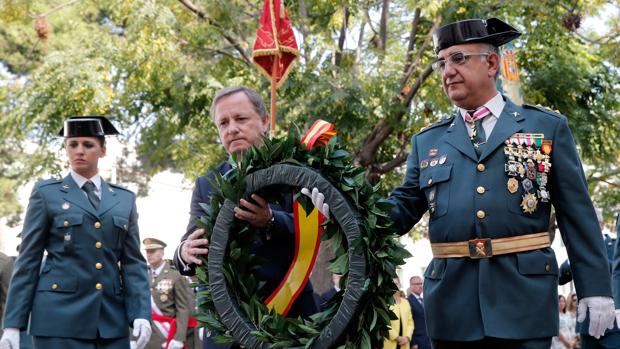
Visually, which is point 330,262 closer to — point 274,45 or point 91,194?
point 91,194

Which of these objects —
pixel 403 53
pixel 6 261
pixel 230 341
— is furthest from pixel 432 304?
pixel 403 53

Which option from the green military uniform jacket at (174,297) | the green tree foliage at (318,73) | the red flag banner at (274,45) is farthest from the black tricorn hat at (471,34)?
the green tree foliage at (318,73)

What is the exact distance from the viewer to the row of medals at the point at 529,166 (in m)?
4.21

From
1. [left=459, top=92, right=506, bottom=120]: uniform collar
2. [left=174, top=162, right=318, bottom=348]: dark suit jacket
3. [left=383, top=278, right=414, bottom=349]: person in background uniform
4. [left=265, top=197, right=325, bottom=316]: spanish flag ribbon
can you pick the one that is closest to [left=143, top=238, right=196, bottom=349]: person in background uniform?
[left=383, top=278, right=414, bottom=349]: person in background uniform

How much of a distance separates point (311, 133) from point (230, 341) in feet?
3.26

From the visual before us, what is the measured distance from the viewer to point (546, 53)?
46.1ft

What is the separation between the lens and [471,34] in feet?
14.5

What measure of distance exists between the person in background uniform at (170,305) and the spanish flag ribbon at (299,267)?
22.1 feet

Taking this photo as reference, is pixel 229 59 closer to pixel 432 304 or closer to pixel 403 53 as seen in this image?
pixel 403 53

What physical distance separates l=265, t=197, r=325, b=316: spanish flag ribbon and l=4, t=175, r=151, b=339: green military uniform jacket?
2.15m

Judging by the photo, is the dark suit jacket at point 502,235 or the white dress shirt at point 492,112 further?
the white dress shirt at point 492,112

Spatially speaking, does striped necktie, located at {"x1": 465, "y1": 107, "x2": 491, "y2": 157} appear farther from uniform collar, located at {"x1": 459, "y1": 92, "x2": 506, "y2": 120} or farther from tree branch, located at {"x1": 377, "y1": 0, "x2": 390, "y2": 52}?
tree branch, located at {"x1": 377, "y1": 0, "x2": 390, "y2": 52}

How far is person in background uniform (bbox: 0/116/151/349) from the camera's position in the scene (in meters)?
6.12

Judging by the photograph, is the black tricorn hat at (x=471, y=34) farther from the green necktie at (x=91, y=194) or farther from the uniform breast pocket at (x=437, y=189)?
the green necktie at (x=91, y=194)
